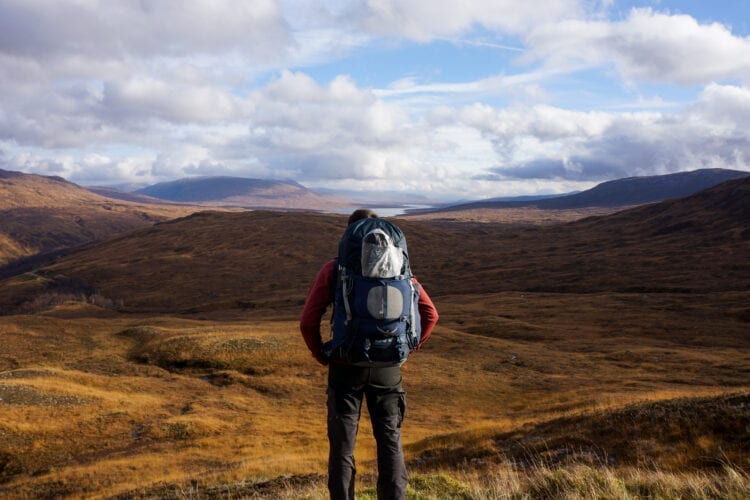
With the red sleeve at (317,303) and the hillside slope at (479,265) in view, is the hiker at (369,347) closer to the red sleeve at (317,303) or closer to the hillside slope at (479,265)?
the red sleeve at (317,303)

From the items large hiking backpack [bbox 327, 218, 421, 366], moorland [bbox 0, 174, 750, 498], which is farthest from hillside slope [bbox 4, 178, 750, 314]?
large hiking backpack [bbox 327, 218, 421, 366]

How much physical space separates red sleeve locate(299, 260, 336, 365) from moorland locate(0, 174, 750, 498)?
9.55ft

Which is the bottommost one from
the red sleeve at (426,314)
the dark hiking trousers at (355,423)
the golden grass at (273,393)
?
the golden grass at (273,393)

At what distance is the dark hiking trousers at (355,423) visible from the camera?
20.0 feet

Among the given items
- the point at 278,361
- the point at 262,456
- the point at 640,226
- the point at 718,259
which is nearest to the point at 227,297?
the point at 278,361

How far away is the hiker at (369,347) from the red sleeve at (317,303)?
12 millimetres

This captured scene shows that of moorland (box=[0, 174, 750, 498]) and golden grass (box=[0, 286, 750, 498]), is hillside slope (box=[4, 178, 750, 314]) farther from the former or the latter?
golden grass (box=[0, 286, 750, 498])

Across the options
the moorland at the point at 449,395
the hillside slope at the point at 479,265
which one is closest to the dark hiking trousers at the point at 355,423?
the moorland at the point at 449,395

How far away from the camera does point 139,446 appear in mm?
29453

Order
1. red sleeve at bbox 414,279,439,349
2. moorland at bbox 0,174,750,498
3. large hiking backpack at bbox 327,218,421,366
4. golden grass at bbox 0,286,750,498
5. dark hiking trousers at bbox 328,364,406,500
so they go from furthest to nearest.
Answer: golden grass at bbox 0,286,750,498 → moorland at bbox 0,174,750,498 → red sleeve at bbox 414,279,439,349 → dark hiking trousers at bbox 328,364,406,500 → large hiking backpack at bbox 327,218,421,366

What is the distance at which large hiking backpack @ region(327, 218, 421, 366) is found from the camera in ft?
19.4

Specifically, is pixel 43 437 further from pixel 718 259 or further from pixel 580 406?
pixel 718 259

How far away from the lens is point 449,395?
42000 millimetres

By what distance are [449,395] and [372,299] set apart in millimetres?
38155
